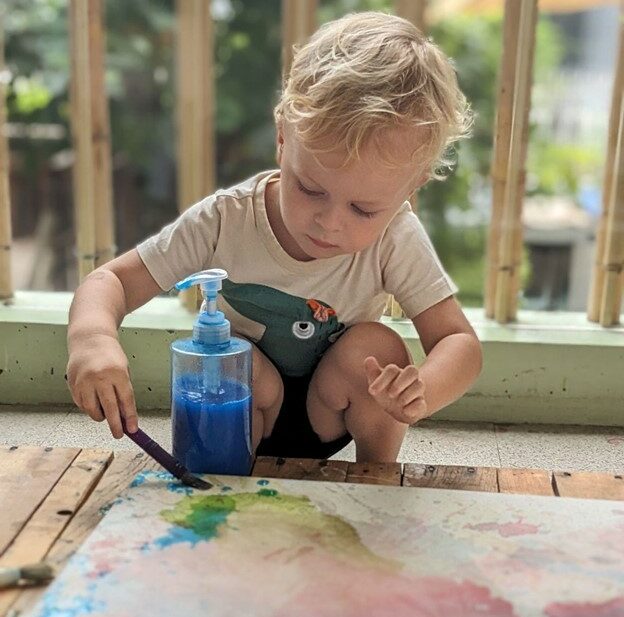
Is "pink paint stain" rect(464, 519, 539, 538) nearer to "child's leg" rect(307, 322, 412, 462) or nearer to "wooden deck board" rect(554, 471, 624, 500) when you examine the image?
"wooden deck board" rect(554, 471, 624, 500)

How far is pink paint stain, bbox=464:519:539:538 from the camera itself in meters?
0.80

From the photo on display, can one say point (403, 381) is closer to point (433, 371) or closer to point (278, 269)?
point (433, 371)

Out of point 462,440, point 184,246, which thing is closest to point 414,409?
point 184,246

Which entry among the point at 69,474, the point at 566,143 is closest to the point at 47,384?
the point at 69,474

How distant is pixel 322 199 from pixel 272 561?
0.35m

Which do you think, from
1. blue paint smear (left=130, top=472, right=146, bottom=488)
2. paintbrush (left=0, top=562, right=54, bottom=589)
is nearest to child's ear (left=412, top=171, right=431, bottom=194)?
blue paint smear (left=130, top=472, right=146, bottom=488)

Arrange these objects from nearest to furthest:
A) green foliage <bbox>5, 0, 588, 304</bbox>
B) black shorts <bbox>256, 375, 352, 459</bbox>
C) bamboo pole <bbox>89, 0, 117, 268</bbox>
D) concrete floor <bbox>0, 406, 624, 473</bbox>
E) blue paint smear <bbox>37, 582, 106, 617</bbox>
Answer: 1. blue paint smear <bbox>37, 582, 106, 617</bbox>
2. black shorts <bbox>256, 375, 352, 459</bbox>
3. concrete floor <bbox>0, 406, 624, 473</bbox>
4. bamboo pole <bbox>89, 0, 117, 268</bbox>
5. green foliage <bbox>5, 0, 588, 304</bbox>

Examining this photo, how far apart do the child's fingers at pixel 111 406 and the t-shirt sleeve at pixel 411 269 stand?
37 centimetres

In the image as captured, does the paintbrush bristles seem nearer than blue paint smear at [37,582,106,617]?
No

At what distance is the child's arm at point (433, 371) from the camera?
0.83 m

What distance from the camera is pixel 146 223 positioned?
3129mm

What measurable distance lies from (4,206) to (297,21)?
0.59m

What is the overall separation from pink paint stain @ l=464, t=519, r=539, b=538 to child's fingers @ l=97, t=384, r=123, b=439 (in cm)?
34

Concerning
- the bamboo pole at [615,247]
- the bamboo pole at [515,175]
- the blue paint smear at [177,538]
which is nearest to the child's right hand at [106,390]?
the blue paint smear at [177,538]
